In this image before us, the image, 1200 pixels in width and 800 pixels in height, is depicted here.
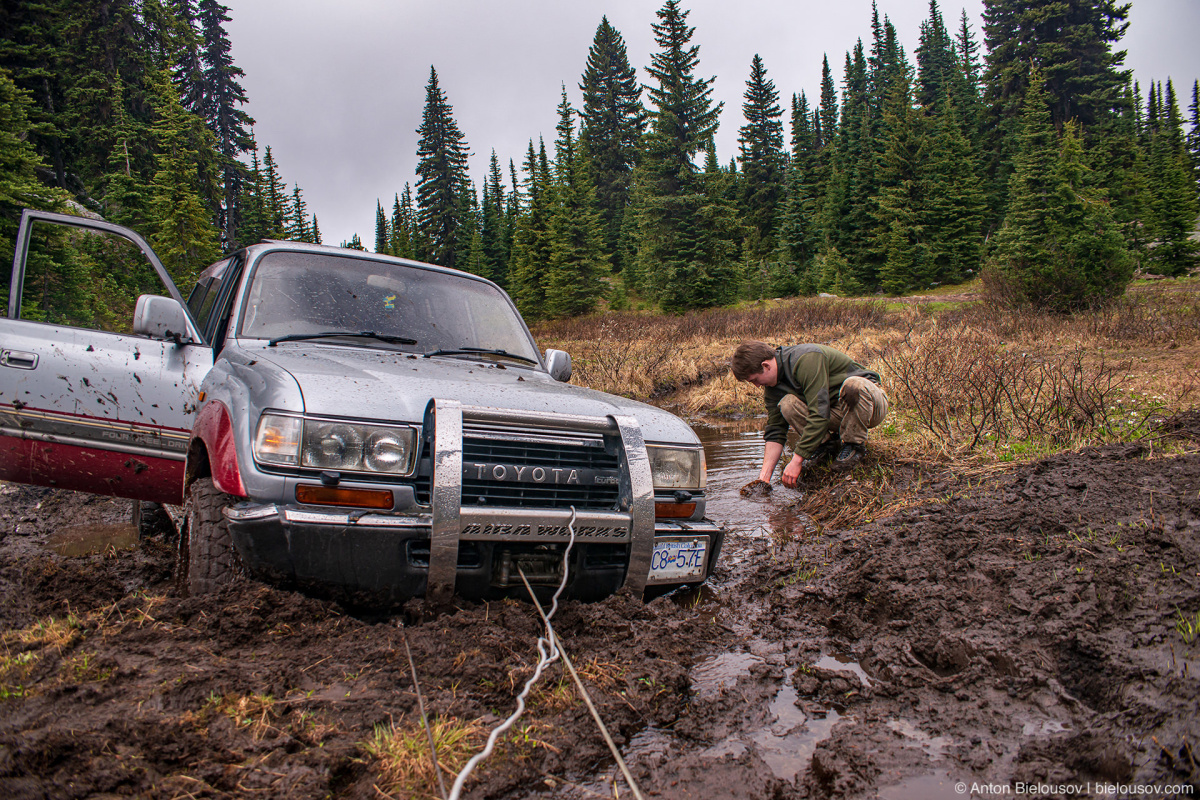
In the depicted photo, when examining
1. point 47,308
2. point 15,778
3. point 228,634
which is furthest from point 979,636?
point 47,308

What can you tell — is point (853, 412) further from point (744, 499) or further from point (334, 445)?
point (334, 445)

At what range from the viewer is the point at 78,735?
62.0 inches

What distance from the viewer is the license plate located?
269 centimetres

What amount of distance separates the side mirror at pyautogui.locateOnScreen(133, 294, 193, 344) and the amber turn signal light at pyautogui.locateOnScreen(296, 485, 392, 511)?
1.61 m

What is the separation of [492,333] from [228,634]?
2208 millimetres

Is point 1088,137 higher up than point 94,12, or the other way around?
point 94,12

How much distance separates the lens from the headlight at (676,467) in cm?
287

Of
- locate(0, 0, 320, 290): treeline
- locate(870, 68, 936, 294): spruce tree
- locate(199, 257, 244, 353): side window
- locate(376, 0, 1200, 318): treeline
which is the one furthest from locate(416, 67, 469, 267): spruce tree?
locate(199, 257, 244, 353): side window

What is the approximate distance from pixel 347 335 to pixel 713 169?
3451 centimetres

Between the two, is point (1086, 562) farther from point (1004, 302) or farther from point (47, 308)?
point (1004, 302)

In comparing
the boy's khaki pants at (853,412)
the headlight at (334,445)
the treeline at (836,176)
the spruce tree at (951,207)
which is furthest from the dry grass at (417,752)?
the spruce tree at (951,207)

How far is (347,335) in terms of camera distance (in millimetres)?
3295

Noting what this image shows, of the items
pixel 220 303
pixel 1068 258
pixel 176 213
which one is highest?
pixel 176 213

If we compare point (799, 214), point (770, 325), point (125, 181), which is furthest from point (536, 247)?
point (770, 325)
